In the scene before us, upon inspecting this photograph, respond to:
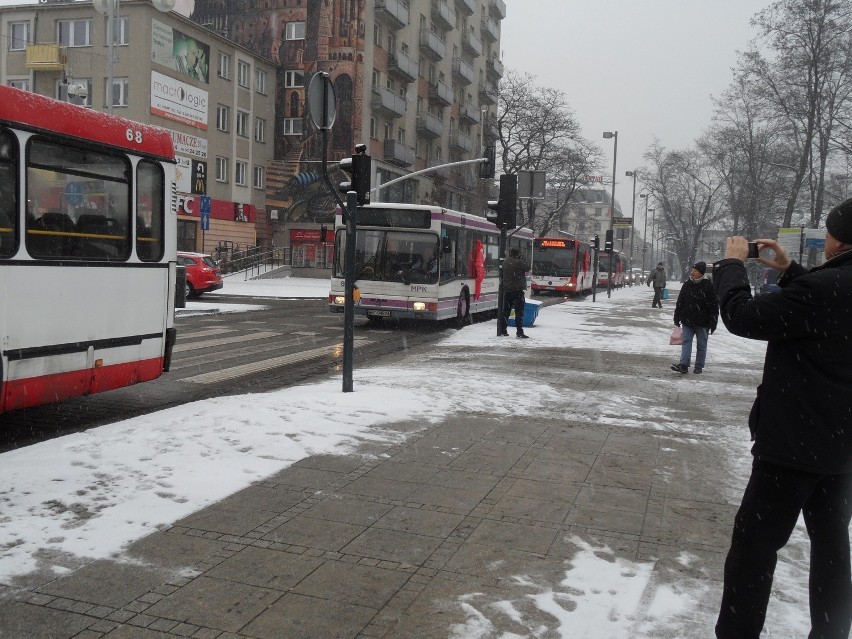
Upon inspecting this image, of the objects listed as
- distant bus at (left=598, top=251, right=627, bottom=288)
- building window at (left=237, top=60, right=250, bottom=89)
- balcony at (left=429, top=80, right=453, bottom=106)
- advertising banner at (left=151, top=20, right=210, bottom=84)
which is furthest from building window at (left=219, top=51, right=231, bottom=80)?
distant bus at (left=598, top=251, right=627, bottom=288)

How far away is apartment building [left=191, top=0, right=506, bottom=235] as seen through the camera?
50.2 metres

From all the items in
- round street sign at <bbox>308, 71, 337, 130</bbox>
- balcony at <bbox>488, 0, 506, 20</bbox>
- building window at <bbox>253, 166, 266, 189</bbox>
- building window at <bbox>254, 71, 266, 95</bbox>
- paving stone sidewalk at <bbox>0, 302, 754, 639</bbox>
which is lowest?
paving stone sidewalk at <bbox>0, 302, 754, 639</bbox>

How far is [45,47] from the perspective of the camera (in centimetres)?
4169

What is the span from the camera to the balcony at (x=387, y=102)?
51594 millimetres

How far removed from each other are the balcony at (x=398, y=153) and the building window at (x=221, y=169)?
11.0m

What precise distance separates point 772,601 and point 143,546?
10.6ft

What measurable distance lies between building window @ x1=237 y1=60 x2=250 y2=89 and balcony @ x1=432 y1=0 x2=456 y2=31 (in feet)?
64.0

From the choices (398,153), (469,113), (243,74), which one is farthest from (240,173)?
(469,113)

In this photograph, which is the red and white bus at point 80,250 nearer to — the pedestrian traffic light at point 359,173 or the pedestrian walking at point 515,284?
the pedestrian traffic light at point 359,173

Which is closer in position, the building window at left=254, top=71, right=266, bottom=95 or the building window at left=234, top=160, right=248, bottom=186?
the building window at left=234, top=160, right=248, bottom=186

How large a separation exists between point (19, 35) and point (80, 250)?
4261cm

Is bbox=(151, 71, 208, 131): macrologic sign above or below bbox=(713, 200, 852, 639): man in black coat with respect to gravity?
above

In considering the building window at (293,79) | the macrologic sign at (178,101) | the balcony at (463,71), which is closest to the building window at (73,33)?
the macrologic sign at (178,101)

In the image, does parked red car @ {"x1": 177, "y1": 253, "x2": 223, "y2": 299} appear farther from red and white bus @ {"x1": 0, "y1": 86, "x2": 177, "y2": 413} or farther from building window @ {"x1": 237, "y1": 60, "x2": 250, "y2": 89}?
building window @ {"x1": 237, "y1": 60, "x2": 250, "y2": 89}
